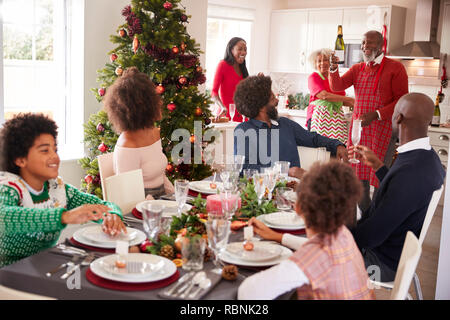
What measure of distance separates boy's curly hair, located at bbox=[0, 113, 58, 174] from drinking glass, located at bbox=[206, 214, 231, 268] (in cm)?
78

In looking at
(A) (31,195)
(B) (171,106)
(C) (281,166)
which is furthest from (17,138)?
(B) (171,106)

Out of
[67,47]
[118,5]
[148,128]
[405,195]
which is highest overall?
[118,5]

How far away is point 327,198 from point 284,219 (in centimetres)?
75

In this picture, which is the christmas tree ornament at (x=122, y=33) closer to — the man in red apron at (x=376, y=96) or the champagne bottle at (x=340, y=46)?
the man in red apron at (x=376, y=96)

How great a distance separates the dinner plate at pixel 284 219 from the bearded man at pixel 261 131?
Answer: 3.50ft

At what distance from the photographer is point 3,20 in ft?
12.5

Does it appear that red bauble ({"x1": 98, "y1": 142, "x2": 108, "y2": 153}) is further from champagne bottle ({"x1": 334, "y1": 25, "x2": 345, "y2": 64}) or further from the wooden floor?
champagne bottle ({"x1": 334, "y1": 25, "x2": 345, "y2": 64})

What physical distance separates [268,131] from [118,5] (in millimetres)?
1949

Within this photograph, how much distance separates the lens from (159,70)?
13.0 ft

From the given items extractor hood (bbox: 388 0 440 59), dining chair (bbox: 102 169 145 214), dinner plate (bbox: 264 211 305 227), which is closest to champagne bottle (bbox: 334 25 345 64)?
extractor hood (bbox: 388 0 440 59)

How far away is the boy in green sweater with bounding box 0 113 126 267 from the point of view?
184cm

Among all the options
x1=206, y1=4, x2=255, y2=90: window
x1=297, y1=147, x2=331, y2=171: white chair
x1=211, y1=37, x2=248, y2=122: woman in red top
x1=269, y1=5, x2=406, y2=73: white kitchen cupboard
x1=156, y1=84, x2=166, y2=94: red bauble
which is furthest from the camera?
x1=206, y1=4, x2=255, y2=90: window

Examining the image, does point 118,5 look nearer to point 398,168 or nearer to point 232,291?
point 398,168

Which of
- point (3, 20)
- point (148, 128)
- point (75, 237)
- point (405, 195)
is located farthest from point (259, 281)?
point (3, 20)
